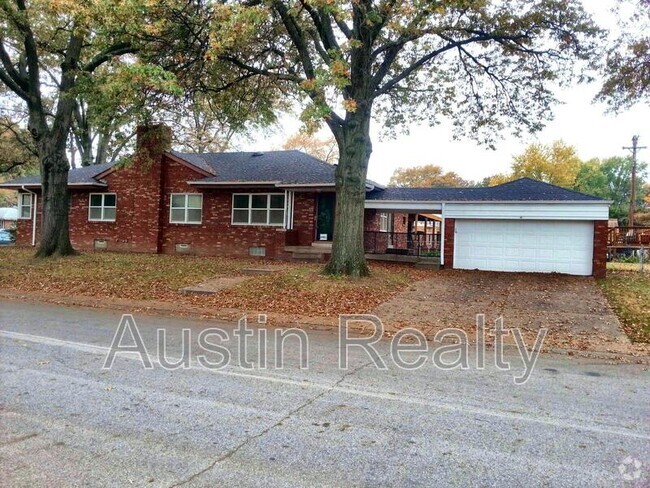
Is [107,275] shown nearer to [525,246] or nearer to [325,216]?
[325,216]

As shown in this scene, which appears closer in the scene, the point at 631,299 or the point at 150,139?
the point at 631,299

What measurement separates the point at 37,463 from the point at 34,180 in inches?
1021

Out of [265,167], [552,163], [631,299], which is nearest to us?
[631,299]

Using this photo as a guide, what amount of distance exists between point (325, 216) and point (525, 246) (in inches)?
310

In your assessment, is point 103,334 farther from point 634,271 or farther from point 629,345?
point 634,271

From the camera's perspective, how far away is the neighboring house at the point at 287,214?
15.8m

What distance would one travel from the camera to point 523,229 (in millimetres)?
16266

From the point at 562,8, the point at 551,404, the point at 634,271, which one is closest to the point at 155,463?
the point at 551,404

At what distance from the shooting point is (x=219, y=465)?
3.14m

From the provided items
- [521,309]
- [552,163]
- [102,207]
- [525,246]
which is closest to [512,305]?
[521,309]

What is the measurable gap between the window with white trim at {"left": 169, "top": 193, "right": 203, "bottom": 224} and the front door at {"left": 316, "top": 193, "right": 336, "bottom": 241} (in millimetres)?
5486

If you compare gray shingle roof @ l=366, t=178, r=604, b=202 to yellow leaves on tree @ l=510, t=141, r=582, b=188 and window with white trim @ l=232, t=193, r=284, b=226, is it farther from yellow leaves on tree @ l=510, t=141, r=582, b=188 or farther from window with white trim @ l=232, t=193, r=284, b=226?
yellow leaves on tree @ l=510, t=141, r=582, b=188

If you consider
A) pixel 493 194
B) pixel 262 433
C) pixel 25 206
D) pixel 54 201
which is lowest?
pixel 262 433

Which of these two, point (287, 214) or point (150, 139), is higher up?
point (150, 139)
